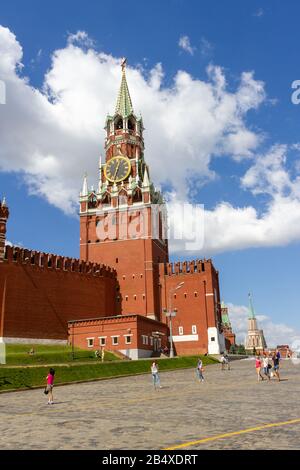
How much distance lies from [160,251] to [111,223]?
8913 mm

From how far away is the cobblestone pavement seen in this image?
10.6 metres

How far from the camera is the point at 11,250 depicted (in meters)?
52.4

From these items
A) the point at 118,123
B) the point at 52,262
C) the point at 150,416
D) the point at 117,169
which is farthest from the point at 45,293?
the point at 150,416

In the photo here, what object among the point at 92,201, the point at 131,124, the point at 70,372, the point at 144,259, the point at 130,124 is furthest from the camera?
the point at 131,124

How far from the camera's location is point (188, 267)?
6850 centimetres

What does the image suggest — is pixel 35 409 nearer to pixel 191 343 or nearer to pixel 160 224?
pixel 191 343

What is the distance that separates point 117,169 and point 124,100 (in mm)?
14816

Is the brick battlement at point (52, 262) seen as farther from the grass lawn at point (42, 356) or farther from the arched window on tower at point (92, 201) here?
the arched window on tower at point (92, 201)

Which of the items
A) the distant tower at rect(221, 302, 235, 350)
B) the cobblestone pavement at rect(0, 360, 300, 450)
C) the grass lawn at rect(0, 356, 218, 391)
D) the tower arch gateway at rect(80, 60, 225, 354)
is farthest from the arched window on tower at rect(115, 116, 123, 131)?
the cobblestone pavement at rect(0, 360, 300, 450)

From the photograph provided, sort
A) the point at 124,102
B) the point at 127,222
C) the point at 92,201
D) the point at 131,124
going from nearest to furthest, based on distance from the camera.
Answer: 1. the point at 127,222
2. the point at 92,201
3. the point at 131,124
4. the point at 124,102

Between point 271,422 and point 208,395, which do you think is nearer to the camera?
point 271,422

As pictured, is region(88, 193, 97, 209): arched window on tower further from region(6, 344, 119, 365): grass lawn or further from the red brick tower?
region(6, 344, 119, 365): grass lawn

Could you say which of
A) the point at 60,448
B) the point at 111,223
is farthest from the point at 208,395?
the point at 111,223

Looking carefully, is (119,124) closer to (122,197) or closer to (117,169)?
(117,169)
